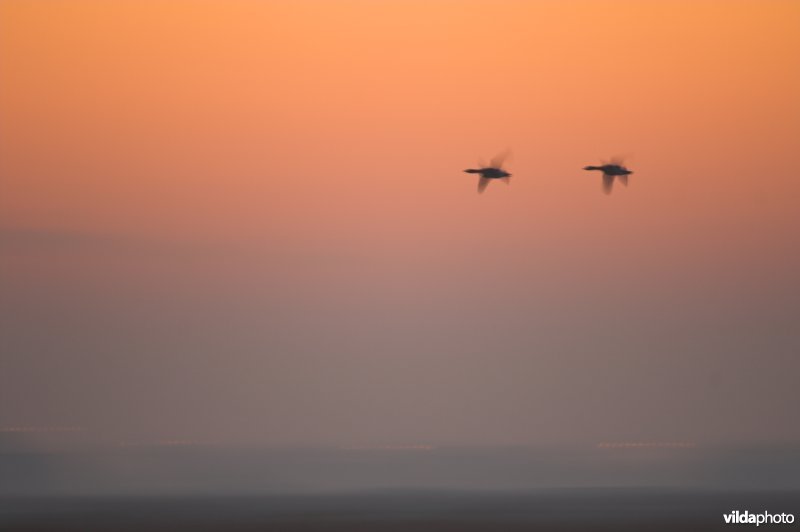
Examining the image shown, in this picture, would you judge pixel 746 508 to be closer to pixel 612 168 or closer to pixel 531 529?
pixel 531 529

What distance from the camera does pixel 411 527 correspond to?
158ft

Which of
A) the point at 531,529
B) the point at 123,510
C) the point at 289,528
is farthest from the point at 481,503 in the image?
the point at 123,510

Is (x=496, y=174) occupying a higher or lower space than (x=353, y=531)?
higher

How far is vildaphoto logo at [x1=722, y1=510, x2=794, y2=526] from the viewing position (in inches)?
2009

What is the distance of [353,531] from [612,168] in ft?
53.3

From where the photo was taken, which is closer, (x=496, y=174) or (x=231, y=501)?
(x=496, y=174)

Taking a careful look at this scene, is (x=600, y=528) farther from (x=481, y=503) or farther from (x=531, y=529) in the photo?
(x=481, y=503)

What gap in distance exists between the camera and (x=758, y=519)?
52.8 meters

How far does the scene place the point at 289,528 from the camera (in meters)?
47.8

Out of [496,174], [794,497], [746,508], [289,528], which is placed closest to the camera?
[496,174]

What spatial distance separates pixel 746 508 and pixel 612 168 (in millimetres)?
A: 19921

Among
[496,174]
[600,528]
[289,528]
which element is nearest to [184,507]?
[289,528]

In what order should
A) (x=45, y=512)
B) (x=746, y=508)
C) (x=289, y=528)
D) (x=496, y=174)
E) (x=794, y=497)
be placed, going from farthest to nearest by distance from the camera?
1. (x=794, y=497)
2. (x=746, y=508)
3. (x=45, y=512)
4. (x=289, y=528)
5. (x=496, y=174)

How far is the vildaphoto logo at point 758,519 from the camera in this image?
51031 millimetres
